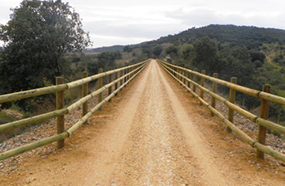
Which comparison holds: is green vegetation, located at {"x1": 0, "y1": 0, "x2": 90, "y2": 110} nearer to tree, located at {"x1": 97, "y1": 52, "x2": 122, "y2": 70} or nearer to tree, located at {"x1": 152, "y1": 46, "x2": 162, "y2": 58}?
tree, located at {"x1": 97, "y1": 52, "x2": 122, "y2": 70}

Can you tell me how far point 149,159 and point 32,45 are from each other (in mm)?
16940

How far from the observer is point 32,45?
18203mm

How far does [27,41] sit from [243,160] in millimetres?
18305

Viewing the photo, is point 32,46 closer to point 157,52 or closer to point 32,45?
point 32,45

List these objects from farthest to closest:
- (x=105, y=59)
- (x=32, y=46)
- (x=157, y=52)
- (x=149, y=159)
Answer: (x=157, y=52), (x=105, y=59), (x=32, y=46), (x=149, y=159)

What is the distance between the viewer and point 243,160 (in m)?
4.59

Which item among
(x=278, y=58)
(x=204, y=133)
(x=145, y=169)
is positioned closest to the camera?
(x=145, y=169)

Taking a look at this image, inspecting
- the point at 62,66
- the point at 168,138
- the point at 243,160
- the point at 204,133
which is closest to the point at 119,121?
the point at 168,138

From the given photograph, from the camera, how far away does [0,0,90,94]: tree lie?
1797cm

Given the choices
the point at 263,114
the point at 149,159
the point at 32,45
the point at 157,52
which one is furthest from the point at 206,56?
the point at 157,52

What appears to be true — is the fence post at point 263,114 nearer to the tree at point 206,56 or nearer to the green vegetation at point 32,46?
the green vegetation at point 32,46

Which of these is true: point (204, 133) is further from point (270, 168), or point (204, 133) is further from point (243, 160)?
point (270, 168)

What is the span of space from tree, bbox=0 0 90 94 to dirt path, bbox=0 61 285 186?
44.9 feet

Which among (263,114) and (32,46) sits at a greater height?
(32,46)
